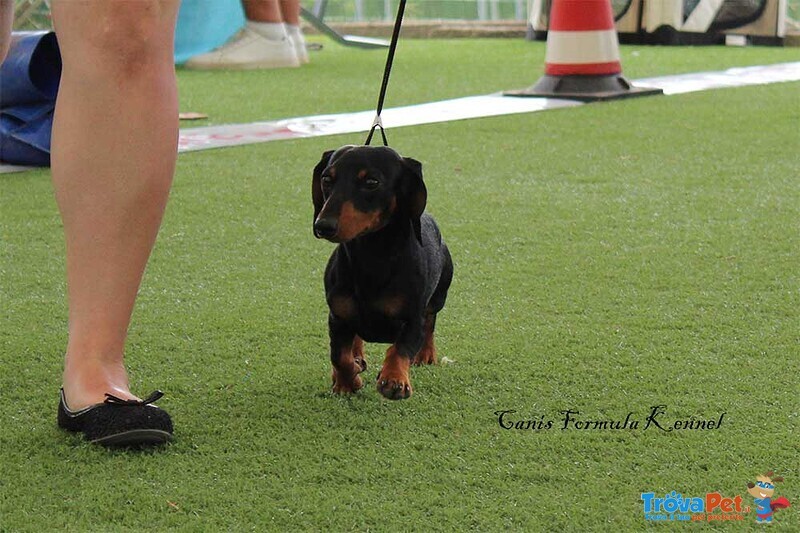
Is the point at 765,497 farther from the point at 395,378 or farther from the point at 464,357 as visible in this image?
the point at 464,357

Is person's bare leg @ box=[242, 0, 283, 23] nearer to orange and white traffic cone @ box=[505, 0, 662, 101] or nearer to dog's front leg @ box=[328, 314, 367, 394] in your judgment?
orange and white traffic cone @ box=[505, 0, 662, 101]

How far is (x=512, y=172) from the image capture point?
16.0ft

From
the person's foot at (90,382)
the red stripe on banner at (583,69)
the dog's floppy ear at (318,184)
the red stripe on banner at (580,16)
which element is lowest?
the red stripe on banner at (583,69)

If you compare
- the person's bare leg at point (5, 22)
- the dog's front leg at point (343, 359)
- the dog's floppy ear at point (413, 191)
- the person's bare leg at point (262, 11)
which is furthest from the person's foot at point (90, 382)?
the person's bare leg at point (262, 11)

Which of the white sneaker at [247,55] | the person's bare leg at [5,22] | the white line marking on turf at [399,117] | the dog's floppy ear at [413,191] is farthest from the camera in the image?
the white sneaker at [247,55]

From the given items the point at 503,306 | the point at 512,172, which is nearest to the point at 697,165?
the point at 512,172

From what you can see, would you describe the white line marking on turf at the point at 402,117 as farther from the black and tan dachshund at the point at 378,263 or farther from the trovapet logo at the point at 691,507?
the trovapet logo at the point at 691,507

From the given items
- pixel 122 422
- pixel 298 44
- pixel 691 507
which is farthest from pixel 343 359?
pixel 298 44

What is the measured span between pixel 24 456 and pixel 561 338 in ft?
3.96

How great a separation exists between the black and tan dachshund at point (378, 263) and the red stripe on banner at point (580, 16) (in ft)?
17.9

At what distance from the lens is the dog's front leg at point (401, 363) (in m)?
2.20

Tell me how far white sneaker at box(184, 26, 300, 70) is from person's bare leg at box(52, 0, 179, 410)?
8239 mm

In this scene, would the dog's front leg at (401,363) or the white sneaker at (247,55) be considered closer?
the dog's front leg at (401,363)

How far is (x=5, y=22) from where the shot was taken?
2.53 metres
